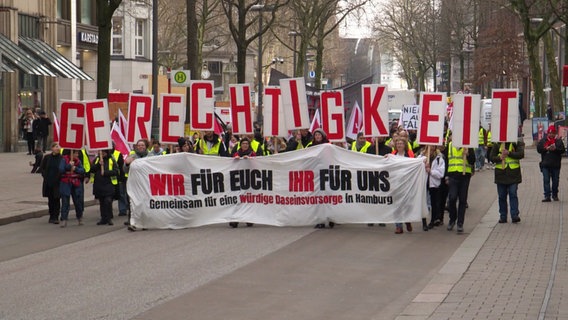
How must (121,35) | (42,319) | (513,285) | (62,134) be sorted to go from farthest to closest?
1. (121,35)
2. (62,134)
3. (513,285)
4. (42,319)

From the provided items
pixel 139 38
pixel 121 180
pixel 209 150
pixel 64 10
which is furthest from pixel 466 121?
pixel 139 38

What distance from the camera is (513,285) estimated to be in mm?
11727

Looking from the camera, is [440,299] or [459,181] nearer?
[440,299]

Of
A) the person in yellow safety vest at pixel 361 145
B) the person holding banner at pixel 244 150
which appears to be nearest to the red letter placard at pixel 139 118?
the person holding banner at pixel 244 150

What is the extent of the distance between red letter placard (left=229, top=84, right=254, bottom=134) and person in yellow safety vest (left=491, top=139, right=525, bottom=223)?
4.84 metres

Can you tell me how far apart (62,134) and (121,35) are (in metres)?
48.2

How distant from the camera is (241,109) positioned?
2108 cm

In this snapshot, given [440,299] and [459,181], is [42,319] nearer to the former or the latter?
[440,299]

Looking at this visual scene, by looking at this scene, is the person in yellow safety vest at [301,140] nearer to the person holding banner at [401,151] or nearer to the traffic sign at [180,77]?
the person holding banner at [401,151]

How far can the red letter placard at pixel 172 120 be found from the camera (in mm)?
20656

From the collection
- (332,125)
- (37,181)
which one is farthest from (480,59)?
(332,125)

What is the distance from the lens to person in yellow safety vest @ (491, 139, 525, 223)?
18.5 meters

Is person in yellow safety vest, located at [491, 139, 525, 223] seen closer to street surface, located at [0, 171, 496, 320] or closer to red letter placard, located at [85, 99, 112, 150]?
street surface, located at [0, 171, 496, 320]

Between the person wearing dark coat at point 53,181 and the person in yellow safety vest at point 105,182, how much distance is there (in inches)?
24.8
